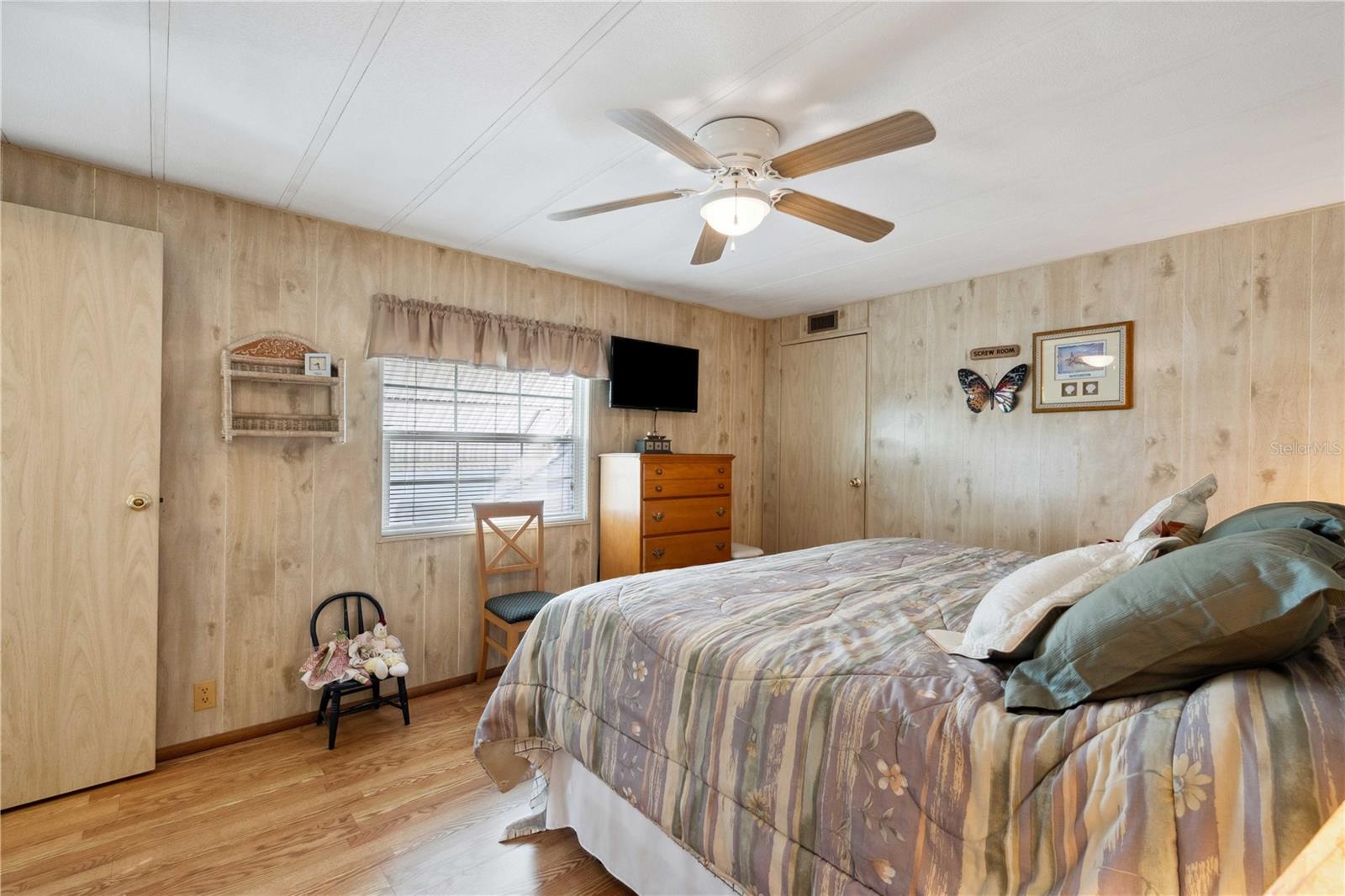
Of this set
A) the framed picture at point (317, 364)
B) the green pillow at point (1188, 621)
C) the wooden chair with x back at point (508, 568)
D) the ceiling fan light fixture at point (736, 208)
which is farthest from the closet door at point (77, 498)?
the green pillow at point (1188, 621)

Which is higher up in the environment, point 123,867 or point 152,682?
point 152,682

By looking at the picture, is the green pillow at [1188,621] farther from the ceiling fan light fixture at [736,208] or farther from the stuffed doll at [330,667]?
the stuffed doll at [330,667]

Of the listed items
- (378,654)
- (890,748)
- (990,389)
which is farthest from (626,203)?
(990,389)

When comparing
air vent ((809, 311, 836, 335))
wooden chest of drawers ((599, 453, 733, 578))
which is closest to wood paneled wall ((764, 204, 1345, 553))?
air vent ((809, 311, 836, 335))

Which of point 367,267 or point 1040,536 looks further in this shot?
point 1040,536

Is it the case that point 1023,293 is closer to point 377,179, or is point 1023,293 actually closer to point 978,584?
point 978,584

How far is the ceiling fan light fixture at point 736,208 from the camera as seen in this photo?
2064 mm

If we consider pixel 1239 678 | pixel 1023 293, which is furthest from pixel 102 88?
pixel 1023 293

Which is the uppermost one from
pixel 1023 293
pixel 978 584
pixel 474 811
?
pixel 1023 293

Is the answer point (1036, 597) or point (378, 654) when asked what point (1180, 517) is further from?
point (378, 654)

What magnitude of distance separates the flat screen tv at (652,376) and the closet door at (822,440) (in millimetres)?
935

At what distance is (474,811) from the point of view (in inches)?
89.6

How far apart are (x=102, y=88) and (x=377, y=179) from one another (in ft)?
2.85

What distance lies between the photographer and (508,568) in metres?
3.62
